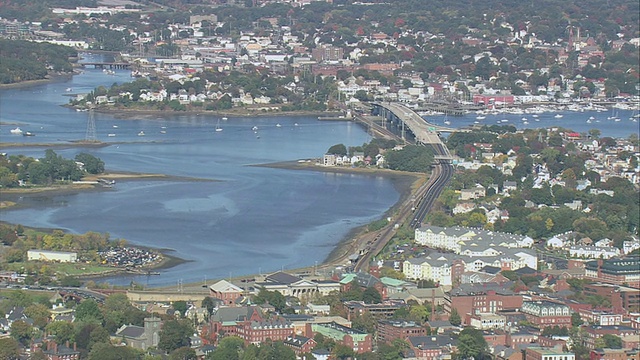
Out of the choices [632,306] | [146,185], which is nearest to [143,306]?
[632,306]

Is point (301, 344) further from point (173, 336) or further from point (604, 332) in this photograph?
point (604, 332)

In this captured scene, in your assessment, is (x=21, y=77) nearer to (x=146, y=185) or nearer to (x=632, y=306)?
(x=146, y=185)

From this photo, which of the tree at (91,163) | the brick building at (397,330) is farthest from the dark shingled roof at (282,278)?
the tree at (91,163)

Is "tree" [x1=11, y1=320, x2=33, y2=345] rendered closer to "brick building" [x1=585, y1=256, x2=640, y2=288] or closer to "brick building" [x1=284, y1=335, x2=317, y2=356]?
"brick building" [x1=284, y1=335, x2=317, y2=356]

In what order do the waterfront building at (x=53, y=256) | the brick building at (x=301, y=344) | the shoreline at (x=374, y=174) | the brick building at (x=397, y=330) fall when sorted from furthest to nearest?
the shoreline at (x=374, y=174)
the waterfront building at (x=53, y=256)
the brick building at (x=397, y=330)
the brick building at (x=301, y=344)

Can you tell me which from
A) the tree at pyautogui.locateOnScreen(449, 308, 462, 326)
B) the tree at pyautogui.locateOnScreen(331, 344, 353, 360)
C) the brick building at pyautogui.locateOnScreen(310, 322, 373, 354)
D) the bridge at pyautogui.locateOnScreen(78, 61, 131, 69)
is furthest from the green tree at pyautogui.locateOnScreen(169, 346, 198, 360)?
the bridge at pyautogui.locateOnScreen(78, 61, 131, 69)

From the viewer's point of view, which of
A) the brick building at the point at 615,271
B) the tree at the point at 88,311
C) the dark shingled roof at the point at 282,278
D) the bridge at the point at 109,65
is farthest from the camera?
the bridge at the point at 109,65

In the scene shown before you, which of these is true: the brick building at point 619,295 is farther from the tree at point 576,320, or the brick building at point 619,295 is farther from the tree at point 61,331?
the tree at point 61,331
